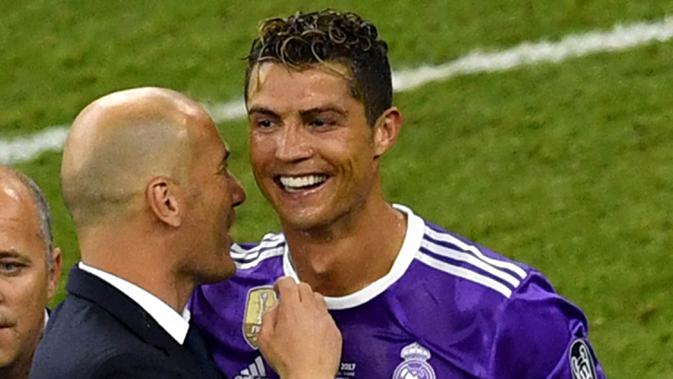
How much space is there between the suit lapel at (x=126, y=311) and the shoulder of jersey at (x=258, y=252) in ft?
1.78

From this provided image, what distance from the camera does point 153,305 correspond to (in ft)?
13.2

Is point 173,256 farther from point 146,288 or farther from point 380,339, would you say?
point 380,339

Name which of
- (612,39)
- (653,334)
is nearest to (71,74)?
(612,39)

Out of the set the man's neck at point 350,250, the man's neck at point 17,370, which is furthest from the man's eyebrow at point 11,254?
the man's neck at point 350,250

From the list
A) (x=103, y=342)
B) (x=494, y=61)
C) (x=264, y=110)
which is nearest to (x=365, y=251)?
(x=264, y=110)

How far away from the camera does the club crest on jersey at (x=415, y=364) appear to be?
424 centimetres

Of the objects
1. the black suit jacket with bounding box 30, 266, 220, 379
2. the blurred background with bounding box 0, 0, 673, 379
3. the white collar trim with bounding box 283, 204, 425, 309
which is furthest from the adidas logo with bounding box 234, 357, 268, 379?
the blurred background with bounding box 0, 0, 673, 379

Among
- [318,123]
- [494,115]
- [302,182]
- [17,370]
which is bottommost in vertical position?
[494,115]

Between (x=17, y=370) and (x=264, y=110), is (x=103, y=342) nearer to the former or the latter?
(x=264, y=110)

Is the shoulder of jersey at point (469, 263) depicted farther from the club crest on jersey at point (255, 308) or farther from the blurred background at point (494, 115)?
the blurred background at point (494, 115)

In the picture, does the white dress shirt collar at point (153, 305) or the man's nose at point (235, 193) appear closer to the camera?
the white dress shirt collar at point (153, 305)

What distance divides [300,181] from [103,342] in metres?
0.60

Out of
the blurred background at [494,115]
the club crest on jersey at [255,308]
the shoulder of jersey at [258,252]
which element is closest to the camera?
the club crest on jersey at [255,308]

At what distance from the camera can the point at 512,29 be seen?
318 inches
